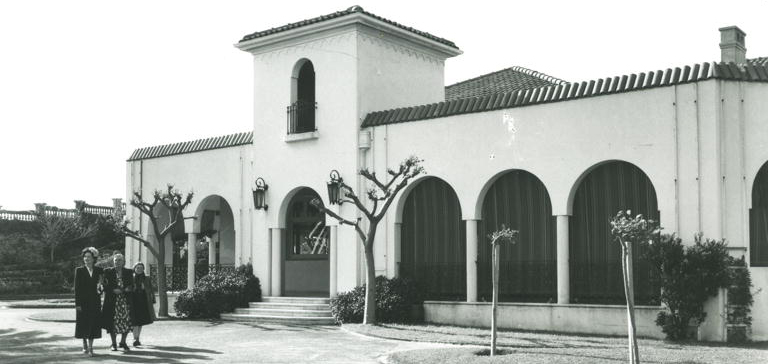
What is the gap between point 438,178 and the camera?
66.9ft

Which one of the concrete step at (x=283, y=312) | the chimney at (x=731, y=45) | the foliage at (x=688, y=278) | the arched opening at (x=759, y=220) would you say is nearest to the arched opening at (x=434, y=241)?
the concrete step at (x=283, y=312)

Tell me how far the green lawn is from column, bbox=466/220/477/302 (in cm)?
203

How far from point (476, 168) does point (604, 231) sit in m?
3.18

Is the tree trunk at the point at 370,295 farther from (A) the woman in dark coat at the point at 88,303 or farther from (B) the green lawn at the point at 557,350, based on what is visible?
(A) the woman in dark coat at the point at 88,303

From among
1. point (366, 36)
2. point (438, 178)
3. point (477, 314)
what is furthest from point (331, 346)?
point (366, 36)

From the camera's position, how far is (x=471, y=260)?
19438 mm

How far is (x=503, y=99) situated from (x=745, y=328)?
679 centimetres

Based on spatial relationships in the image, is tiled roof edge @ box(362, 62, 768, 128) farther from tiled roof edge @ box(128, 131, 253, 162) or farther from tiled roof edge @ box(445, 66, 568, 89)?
tiled roof edge @ box(445, 66, 568, 89)

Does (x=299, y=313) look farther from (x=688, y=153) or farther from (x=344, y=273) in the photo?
(x=688, y=153)

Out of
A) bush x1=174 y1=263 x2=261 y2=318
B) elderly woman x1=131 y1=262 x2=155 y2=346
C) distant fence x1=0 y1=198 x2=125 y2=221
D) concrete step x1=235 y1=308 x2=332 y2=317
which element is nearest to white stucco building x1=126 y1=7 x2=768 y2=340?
bush x1=174 y1=263 x2=261 y2=318

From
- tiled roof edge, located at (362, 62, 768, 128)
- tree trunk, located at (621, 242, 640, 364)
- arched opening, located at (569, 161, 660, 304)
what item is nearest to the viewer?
tree trunk, located at (621, 242, 640, 364)

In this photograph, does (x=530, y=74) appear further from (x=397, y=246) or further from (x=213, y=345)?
(x=213, y=345)

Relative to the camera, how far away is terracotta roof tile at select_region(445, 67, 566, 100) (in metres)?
27.6

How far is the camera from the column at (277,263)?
22984 millimetres
